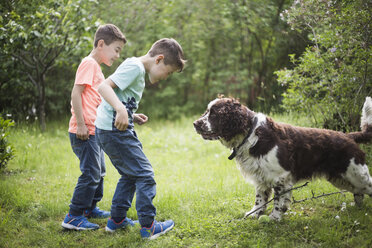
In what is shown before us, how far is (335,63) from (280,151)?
244cm

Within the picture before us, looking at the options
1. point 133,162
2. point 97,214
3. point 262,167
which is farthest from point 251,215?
point 97,214

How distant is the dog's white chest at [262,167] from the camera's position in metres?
3.30

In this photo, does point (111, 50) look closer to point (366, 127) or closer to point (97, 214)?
point (97, 214)

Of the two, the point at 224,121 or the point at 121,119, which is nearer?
the point at 121,119

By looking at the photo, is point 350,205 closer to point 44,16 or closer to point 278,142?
point 278,142

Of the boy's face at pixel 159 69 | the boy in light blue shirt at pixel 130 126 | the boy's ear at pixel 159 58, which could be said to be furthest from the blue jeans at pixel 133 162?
the boy's ear at pixel 159 58

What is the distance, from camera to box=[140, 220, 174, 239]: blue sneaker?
3211mm

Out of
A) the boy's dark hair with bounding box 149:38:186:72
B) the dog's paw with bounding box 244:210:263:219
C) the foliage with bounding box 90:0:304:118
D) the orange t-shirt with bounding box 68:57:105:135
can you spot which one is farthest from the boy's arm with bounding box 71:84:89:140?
the foliage with bounding box 90:0:304:118

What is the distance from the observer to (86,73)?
339cm

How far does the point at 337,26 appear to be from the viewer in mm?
4441

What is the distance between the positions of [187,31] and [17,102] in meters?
5.50

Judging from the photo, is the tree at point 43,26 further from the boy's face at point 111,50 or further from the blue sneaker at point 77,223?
the blue sneaker at point 77,223

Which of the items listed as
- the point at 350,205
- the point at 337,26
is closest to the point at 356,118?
the point at 337,26

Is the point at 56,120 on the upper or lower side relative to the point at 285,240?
lower
